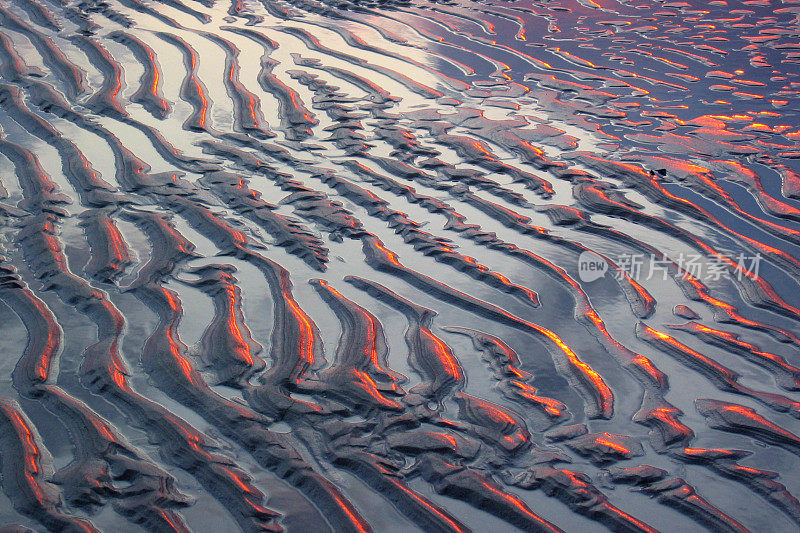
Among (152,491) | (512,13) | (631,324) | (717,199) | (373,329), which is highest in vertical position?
(512,13)

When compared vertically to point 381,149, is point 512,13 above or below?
above

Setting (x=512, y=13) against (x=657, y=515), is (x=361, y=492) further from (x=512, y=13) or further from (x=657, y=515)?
(x=512, y=13)

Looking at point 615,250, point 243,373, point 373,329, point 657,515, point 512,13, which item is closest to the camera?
point 657,515

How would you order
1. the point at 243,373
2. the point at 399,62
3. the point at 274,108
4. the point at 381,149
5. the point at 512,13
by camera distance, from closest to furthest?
the point at 243,373 → the point at 381,149 → the point at 274,108 → the point at 399,62 → the point at 512,13

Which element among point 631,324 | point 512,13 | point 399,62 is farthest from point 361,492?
point 512,13

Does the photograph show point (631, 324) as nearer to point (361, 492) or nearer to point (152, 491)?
point (361, 492)

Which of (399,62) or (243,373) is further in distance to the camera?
(399,62)
